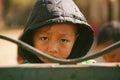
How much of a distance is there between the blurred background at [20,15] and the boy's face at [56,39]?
3949 mm

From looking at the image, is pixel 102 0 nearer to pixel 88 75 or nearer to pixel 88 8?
pixel 88 8

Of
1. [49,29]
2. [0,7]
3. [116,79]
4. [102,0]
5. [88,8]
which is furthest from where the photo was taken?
[0,7]

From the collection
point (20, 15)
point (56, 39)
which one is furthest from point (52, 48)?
point (20, 15)

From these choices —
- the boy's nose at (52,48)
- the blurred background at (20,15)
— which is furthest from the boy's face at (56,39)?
the blurred background at (20,15)

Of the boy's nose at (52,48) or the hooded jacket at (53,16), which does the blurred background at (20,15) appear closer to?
the hooded jacket at (53,16)

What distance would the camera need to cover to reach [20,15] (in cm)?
1434

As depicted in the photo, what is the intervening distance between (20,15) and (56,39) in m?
12.4

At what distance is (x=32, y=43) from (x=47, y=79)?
106cm

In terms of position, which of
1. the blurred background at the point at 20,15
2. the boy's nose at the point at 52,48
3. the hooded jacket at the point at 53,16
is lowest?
the blurred background at the point at 20,15

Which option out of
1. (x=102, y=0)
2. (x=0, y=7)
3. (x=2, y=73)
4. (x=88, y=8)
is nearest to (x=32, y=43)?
(x=2, y=73)

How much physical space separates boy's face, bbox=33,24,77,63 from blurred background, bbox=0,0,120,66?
395 centimetres

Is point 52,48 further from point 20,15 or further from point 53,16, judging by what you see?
point 20,15

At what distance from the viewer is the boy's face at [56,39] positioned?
199 centimetres

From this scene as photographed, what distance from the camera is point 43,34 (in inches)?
81.0
